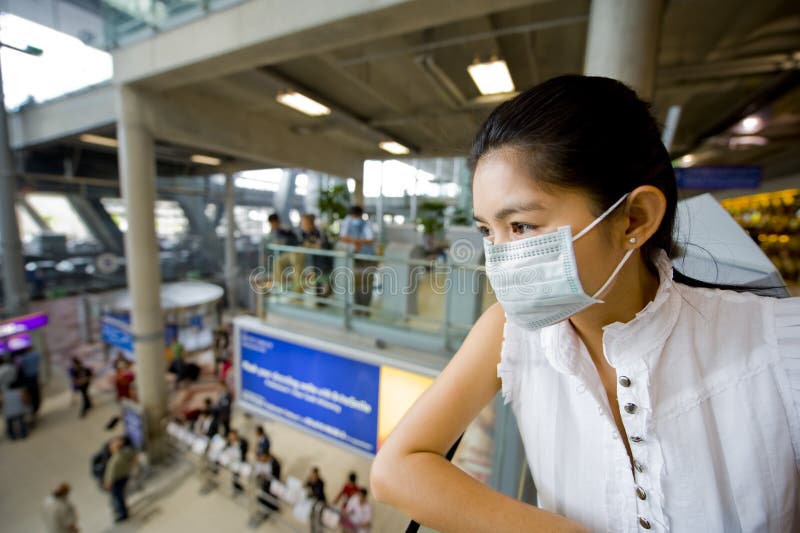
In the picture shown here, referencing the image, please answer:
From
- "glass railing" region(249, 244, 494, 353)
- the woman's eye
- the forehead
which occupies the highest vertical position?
the forehead

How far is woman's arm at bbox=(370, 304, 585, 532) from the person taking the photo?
1.96 ft

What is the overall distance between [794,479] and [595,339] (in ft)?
1.12

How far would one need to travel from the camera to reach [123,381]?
7.24 m

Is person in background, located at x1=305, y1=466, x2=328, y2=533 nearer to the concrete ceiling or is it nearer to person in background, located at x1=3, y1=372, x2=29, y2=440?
the concrete ceiling

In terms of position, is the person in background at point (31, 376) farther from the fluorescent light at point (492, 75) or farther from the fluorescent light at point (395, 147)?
the fluorescent light at point (492, 75)

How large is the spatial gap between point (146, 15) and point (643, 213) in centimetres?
673

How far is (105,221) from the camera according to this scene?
44.2 feet

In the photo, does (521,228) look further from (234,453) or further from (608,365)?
(234,453)

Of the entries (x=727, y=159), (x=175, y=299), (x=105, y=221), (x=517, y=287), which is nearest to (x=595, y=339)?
(x=517, y=287)

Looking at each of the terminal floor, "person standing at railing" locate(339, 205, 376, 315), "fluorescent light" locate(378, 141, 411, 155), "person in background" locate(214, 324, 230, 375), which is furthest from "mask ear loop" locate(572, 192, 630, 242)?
"person in background" locate(214, 324, 230, 375)

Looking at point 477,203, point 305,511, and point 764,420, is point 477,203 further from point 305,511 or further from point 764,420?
point 305,511

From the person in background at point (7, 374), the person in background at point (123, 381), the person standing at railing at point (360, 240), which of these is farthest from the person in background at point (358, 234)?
the person in background at point (7, 374)

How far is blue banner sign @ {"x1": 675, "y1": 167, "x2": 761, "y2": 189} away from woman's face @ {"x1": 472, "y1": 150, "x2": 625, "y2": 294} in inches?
250

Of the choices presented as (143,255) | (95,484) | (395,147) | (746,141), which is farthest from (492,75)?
(95,484)
